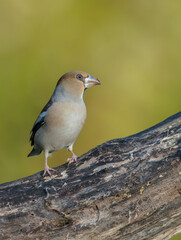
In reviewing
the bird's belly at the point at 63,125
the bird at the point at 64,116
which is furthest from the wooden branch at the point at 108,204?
the bird's belly at the point at 63,125

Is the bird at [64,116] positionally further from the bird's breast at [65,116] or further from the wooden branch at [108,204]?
the wooden branch at [108,204]

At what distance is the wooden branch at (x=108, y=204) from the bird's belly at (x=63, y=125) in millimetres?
765

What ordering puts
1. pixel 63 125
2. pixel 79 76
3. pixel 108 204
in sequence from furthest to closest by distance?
pixel 79 76, pixel 63 125, pixel 108 204

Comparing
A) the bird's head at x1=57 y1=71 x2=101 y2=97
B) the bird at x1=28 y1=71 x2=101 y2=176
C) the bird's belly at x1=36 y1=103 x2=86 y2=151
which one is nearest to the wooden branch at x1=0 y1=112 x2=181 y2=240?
the bird at x1=28 y1=71 x2=101 y2=176

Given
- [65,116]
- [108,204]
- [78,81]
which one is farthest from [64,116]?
[108,204]

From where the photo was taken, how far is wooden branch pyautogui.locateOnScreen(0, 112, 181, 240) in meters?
3.21

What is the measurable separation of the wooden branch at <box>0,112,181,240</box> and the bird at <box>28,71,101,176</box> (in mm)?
A: 643

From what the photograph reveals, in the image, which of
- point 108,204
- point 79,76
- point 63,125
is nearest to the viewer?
point 108,204

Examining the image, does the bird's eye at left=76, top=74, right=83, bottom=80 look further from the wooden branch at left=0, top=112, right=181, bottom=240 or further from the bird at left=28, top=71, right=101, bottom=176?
the wooden branch at left=0, top=112, right=181, bottom=240

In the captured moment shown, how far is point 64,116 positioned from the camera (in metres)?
4.05

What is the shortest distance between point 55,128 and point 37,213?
1.08 meters

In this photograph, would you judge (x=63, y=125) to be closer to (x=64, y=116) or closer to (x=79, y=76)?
(x=64, y=116)

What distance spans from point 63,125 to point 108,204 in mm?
1116

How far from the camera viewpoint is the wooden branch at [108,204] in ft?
10.5
